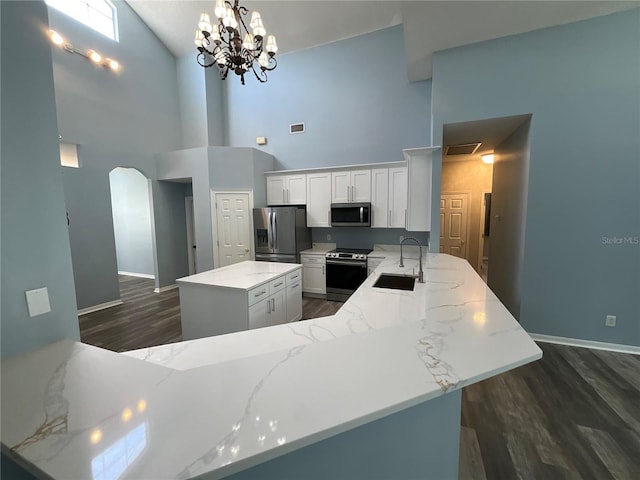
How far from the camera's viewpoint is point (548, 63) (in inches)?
109

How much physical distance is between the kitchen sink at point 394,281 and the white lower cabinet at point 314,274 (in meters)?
1.95

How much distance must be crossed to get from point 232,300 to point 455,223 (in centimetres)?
533

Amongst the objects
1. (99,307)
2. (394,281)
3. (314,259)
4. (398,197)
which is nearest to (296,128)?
(398,197)

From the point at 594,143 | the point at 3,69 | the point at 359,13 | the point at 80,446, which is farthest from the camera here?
the point at 359,13

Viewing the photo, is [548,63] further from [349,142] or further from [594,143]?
[349,142]

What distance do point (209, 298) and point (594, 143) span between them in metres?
4.31

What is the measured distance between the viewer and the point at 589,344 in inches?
113

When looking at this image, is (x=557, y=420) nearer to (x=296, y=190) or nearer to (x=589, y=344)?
(x=589, y=344)

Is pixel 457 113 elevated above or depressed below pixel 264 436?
above

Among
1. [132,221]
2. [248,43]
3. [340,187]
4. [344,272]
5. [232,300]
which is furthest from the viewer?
[132,221]

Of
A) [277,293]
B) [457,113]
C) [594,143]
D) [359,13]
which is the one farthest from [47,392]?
[359,13]

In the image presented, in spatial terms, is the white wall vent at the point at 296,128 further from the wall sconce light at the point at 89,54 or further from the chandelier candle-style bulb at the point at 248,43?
the wall sconce light at the point at 89,54

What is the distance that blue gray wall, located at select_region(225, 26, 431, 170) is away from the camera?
178 inches

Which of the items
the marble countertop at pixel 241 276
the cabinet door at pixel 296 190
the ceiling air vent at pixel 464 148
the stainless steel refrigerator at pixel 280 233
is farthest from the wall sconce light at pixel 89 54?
the ceiling air vent at pixel 464 148
